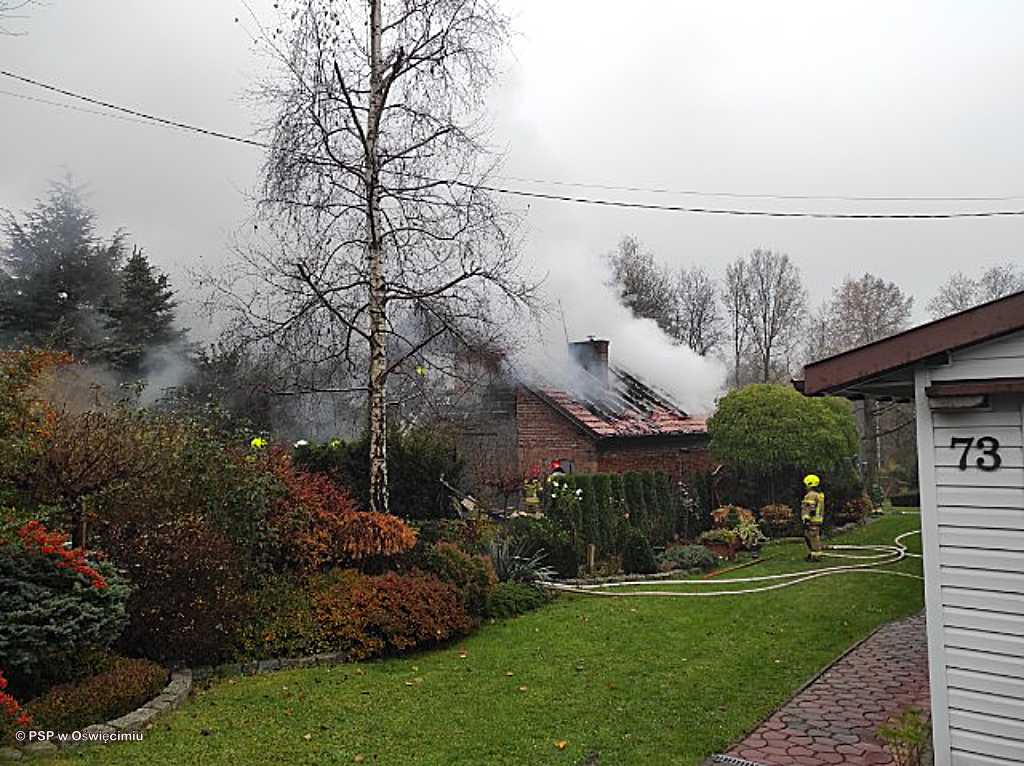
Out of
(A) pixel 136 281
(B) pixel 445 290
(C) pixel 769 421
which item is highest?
(A) pixel 136 281

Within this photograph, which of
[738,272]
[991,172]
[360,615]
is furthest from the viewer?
[738,272]

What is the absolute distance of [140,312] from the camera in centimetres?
2548

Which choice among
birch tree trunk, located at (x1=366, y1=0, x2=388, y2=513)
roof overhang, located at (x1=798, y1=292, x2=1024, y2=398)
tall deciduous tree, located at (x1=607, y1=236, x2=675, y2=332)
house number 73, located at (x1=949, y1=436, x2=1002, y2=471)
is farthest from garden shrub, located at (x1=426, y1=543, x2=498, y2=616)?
tall deciduous tree, located at (x1=607, y1=236, x2=675, y2=332)

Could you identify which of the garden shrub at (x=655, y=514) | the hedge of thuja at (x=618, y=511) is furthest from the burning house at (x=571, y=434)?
the garden shrub at (x=655, y=514)

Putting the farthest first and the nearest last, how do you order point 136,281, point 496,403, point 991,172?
1. point 136,281
2. point 991,172
3. point 496,403

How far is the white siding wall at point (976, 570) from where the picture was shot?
4.64m

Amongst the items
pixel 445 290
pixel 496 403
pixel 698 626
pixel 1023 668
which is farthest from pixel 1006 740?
pixel 496 403

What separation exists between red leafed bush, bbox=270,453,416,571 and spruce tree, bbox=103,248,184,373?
55.9 feet

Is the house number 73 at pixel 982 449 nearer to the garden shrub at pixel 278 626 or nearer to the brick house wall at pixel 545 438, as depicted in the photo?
the garden shrub at pixel 278 626

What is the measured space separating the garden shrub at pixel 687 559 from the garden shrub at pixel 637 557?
0.33 metres

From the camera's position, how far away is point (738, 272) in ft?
132

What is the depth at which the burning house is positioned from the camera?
19.4 meters

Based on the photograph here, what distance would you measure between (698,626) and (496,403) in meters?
11.8

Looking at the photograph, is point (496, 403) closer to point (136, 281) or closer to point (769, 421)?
point (769, 421)
